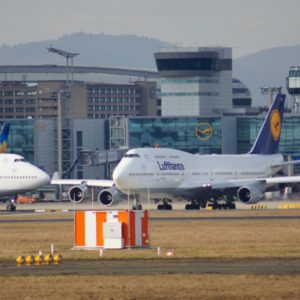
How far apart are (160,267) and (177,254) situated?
636cm

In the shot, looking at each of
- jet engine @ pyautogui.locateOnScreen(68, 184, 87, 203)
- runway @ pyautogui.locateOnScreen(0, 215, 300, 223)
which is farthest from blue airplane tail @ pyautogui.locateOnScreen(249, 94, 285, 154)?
runway @ pyautogui.locateOnScreen(0, 215, 300, 223)

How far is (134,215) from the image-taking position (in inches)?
2297

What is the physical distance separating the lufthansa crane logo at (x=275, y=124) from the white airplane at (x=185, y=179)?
6.07m

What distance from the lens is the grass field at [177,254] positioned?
40719 mm

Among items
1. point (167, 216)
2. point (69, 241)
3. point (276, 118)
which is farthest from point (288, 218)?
point (276, 118)

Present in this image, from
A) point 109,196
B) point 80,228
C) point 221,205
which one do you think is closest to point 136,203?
point 109,196

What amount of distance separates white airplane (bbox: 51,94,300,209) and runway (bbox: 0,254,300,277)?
205 feet

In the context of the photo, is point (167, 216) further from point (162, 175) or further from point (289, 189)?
point (289, 189)

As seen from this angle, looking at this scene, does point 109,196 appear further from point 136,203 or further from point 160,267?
point 160,267

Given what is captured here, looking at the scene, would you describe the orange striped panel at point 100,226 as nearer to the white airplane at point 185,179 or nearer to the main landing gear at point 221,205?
the white airplane at point 185,179

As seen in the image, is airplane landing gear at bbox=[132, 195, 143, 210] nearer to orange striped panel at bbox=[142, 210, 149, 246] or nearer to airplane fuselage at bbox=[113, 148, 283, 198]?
airplane fuselage at bbox=[113, 148, 283, 198]

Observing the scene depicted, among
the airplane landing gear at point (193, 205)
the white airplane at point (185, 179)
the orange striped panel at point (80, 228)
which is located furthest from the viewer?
the airplane landing gear at point (193, 205)

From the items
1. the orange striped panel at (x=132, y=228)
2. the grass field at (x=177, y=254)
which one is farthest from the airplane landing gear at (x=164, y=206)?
the orange striped panel at (x=132, y=228)

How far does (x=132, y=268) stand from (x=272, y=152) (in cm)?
8332
